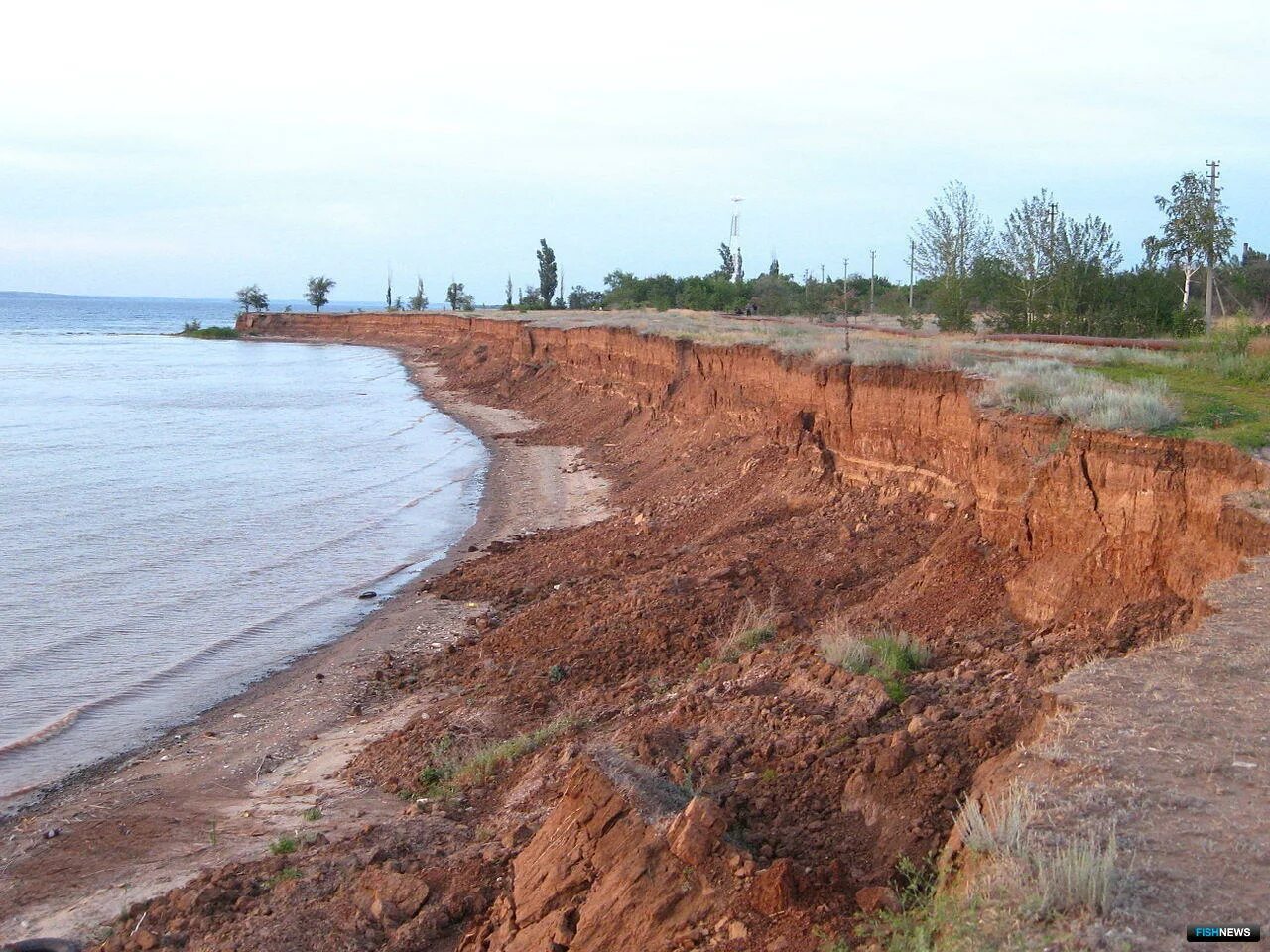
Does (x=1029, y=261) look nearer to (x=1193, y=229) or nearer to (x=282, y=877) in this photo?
(x=1193, y=229)

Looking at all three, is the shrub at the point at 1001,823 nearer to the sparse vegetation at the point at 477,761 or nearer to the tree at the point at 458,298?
the sparse vegetation at the point at 477,761

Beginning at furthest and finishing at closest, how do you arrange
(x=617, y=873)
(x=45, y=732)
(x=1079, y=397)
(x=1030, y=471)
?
(x=45, y=732)
(x=1079, y=397)
(x=1030, y=471)
(x=617, y=873)

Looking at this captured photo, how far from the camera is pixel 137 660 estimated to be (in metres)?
13.2

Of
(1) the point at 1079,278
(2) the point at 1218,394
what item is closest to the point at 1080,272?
(1) the point at 1079,278

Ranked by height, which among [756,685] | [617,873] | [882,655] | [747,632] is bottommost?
[747,632]

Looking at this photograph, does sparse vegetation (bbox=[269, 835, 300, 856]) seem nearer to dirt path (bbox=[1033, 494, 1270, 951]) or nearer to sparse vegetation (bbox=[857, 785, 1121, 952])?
sparse vegetation (bbox=[857, 785, 1121, 952])

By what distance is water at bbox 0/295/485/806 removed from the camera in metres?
12.1

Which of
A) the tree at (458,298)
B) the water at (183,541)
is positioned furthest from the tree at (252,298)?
the water at (183,541)

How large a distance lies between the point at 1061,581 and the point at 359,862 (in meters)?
5.93

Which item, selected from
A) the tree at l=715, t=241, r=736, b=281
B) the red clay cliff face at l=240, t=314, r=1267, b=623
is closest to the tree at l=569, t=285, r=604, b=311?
the tree at l=715, t=241, r=736, b=281

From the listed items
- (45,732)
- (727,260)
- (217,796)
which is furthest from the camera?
(727,260)

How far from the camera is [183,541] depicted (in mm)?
19641

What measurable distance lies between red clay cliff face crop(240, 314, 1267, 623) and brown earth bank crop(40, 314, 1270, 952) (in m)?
0.03

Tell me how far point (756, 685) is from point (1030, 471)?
13.0 ft
